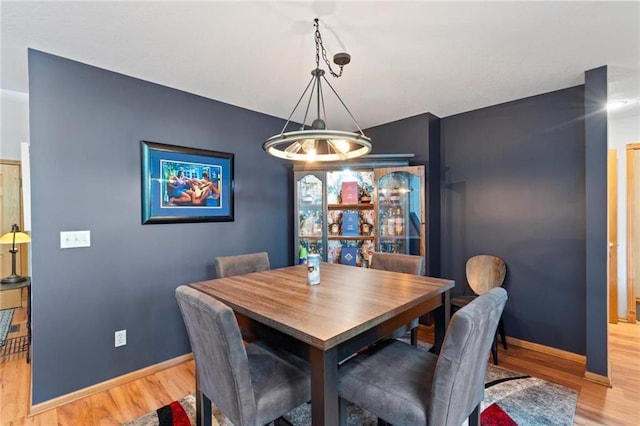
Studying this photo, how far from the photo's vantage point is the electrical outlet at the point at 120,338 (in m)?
2.42

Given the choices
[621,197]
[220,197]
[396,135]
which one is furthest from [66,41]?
[621,197]

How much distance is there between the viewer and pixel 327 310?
142 cm

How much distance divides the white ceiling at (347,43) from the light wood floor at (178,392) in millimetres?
2426

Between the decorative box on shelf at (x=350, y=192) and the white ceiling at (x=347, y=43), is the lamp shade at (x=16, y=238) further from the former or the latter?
the decorative box on shelf at (x=350, y=192)

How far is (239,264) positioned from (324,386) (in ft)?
4.84

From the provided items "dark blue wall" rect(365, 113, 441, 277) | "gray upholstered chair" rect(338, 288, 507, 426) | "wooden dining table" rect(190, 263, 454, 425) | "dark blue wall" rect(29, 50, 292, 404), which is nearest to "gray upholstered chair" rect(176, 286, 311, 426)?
"wooden dining table" rect(190, 263, 454, 425)

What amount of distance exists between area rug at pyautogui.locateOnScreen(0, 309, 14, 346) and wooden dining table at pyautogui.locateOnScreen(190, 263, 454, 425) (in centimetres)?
295

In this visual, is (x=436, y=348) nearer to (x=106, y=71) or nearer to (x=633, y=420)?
(x=633, y=420)

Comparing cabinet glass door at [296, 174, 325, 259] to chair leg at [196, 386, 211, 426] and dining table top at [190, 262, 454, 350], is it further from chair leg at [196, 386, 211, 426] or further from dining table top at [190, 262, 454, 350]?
chair leg at [196, 386, 211, 426]

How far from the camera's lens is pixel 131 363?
2.49m

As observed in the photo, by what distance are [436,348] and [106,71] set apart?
124 inches

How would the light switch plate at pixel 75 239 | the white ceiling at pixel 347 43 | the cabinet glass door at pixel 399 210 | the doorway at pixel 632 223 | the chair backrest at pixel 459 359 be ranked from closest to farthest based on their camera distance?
the chair backrest at pixel 459 359 → the white ceiling at pixel 347 43 → the light switch plate at pixel 75 239 → the cabinet glass door at pixel 399 210 → the doorway at pixel 632 223

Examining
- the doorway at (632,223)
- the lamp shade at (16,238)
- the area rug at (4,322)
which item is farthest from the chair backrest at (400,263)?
the area rug at (4,322)

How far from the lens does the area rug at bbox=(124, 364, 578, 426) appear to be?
6.29 ft
